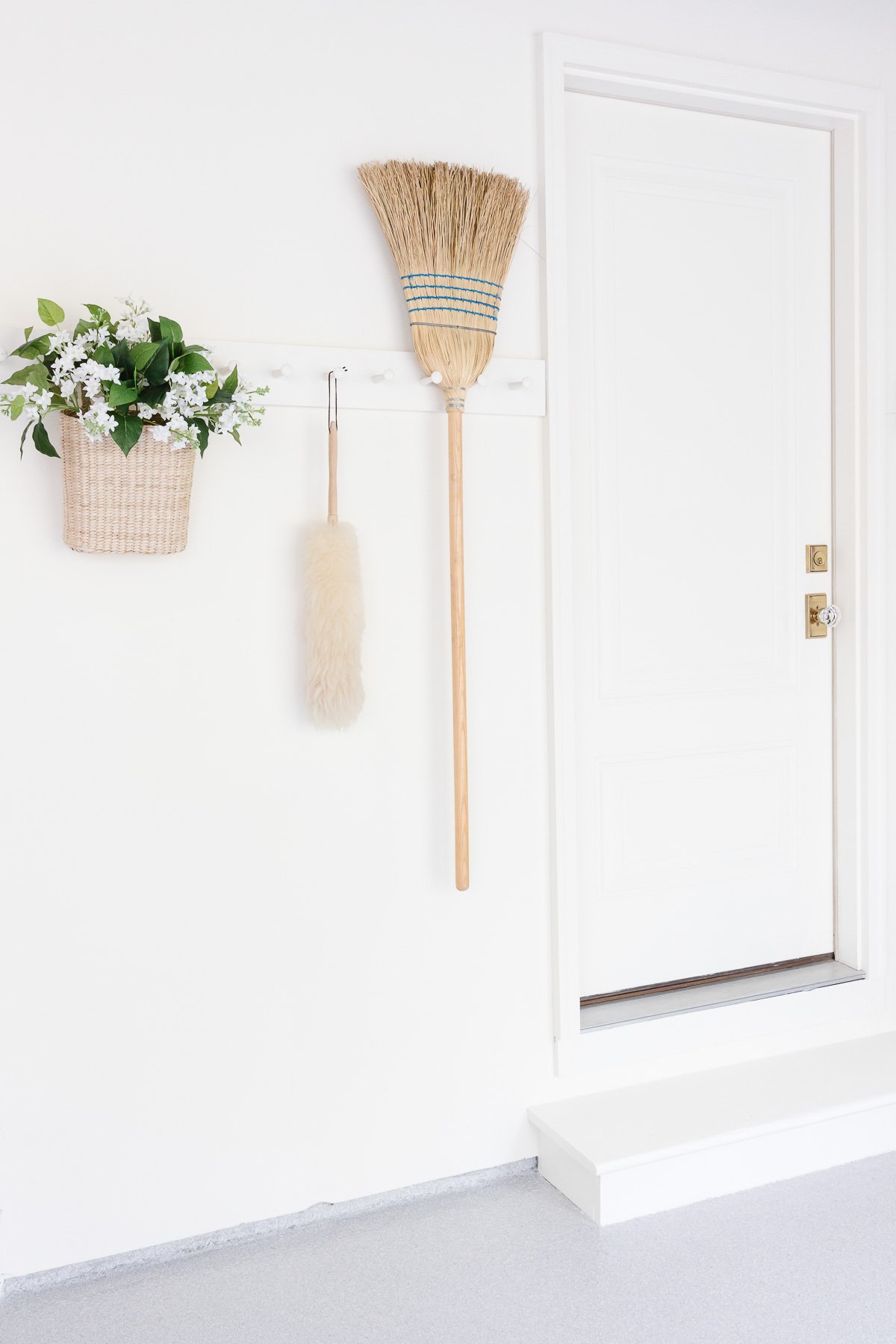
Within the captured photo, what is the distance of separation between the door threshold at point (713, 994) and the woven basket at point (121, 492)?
1361 millimetres

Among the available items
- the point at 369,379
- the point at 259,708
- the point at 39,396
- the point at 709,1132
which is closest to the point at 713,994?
the point at 709,1132

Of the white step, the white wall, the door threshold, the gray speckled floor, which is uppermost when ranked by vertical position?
the white wall

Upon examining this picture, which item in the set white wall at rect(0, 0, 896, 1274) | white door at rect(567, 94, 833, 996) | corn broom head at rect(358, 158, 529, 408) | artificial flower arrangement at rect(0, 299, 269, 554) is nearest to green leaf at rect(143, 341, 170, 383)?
artificial flower arrangement at rect(0, 299, 269, 554)

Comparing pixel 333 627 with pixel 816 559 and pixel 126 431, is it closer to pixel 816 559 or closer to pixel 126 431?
pixel 126 431

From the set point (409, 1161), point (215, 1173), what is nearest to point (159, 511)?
point (215, 1173)

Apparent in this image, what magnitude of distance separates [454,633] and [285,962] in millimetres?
704

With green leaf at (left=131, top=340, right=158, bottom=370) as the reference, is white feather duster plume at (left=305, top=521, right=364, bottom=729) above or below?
below

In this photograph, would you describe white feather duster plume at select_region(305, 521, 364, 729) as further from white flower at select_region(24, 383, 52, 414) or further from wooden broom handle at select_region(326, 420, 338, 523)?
white flower at select_region(24, 383, 52, 414)

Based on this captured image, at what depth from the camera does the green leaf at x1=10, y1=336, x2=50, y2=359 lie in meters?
1.72

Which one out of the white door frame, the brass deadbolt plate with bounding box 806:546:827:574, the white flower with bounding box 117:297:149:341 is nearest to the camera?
the white flower with bounding box 117:297:149:341

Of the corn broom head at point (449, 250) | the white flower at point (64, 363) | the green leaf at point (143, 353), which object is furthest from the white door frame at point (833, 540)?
the white flower at point (64, 363)

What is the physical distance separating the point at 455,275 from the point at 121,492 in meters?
0.75

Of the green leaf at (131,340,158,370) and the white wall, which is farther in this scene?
the white wall

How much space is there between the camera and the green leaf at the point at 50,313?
170cm
